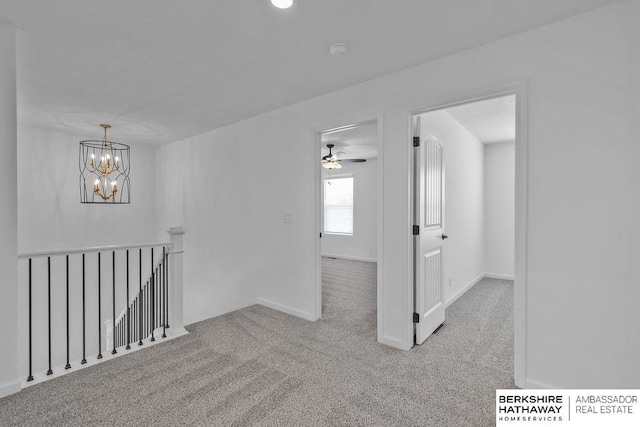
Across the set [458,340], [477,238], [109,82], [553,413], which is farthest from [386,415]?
[477,238]

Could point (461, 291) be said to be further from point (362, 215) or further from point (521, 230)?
point (362, 215)

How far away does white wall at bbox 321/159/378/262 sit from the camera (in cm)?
711

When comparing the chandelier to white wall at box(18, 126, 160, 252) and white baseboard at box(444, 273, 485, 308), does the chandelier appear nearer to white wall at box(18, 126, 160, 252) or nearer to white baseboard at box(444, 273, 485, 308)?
white wall at box(18, 126, 160, 252)

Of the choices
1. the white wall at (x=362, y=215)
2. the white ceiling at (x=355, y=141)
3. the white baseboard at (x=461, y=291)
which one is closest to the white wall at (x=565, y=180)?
the white baseboard at (x=461, y=291)

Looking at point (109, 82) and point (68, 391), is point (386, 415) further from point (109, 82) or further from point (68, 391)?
point (109, 82)

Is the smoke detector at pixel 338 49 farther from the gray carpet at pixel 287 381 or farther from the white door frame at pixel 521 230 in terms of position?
the gray carpet at pixel 287 381

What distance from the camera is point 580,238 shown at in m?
1.85

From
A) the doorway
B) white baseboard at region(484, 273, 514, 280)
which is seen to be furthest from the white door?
white baseboard at region(484, 273, 514, 280)

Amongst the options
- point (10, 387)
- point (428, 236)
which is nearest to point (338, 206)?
point (428, 236)

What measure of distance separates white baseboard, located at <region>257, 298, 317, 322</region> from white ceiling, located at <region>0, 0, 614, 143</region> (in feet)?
7.90

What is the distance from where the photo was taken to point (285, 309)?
142 inches

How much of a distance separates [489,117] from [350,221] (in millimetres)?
4257

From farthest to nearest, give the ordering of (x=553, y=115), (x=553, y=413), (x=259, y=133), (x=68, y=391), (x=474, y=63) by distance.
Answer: (x=259, y=133) < (x=474, y=63) < (x=68, y=391) < (x=553, y=115) < (x=553, y=413)

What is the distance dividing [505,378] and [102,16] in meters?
3.66
